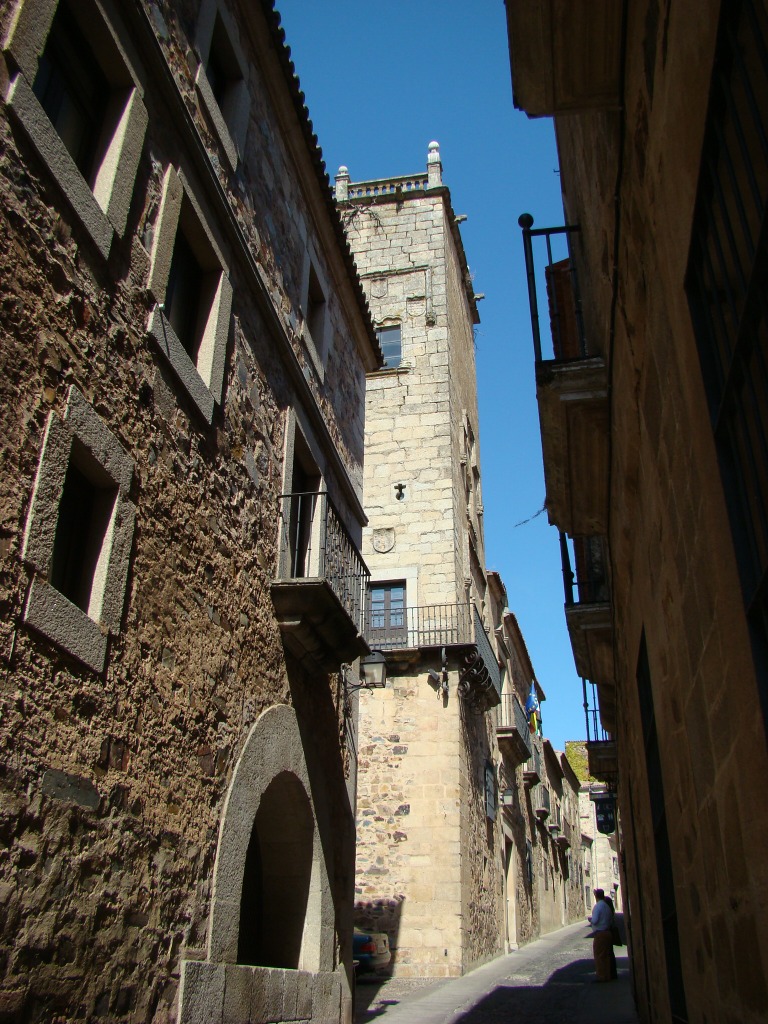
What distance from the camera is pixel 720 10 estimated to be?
2.17 meters

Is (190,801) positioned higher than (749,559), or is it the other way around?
(749,559)

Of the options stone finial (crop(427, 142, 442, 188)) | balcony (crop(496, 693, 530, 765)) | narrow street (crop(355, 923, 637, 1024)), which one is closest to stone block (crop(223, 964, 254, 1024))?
narrow street (crop(355, 923, 637, 1024))

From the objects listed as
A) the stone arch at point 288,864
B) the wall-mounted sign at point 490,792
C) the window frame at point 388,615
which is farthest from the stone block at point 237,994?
the wall-mounted sign at point 490,792

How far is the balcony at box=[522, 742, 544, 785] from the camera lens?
24734 mm

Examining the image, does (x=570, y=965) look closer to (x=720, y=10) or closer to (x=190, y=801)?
(x=190, y=801)

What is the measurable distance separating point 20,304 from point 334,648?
4280 millimetres

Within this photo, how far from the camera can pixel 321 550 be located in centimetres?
760

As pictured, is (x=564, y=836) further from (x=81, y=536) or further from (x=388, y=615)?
(x=81, y=536)

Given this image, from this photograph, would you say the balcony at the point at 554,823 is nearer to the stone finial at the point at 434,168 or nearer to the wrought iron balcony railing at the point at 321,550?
the stone finial at the point at 434,168

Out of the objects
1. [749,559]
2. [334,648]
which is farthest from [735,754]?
[334,648]

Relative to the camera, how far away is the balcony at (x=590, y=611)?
32.0 feet

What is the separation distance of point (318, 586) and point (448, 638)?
10052 mm

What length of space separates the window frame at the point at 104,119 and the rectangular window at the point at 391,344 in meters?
14.9

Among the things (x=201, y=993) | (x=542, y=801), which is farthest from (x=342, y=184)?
(x=201, y=993)
